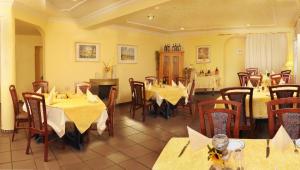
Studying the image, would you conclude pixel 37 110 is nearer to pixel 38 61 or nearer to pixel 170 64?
pixel 38 61

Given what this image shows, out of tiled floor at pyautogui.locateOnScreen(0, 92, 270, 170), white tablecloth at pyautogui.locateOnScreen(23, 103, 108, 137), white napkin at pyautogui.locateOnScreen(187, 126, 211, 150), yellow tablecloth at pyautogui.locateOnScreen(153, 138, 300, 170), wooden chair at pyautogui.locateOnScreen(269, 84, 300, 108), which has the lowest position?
tiled floor at pyautogui.locateOnScreen(0, 92, 270, 170)

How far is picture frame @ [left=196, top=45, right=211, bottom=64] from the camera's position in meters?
10.1

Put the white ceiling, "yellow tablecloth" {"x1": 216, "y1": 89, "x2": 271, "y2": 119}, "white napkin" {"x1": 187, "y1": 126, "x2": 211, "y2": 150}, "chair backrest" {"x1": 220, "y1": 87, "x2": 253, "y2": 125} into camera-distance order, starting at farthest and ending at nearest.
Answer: the white ceiling
"yellow tablecloth" {"x1": 216, "y1": 89, "x2": 271, "y2": 119}
"chair backrest" {"x1": 220, "y1": 87, "x2": 253, "y2": 125}
"white napkin" {"x1": 187, "y1": 126, "x2": 211, "y2": 150}

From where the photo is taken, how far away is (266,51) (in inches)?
377

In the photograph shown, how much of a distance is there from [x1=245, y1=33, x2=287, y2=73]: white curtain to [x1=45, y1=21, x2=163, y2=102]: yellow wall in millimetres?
3973

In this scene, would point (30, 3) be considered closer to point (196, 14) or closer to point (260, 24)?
point (196, 14)

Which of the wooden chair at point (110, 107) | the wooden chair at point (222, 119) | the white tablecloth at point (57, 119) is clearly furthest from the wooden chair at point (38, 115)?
the wooden chair at point (222, 119)

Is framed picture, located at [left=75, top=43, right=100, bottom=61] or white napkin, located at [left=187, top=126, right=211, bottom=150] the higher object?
framed picture, located at [left=75, top=43, right=100, bottom=61]

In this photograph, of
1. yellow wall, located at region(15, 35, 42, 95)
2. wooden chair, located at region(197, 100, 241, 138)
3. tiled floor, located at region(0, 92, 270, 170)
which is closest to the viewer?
wooden chair, located at region(197, 100, 241, 138)

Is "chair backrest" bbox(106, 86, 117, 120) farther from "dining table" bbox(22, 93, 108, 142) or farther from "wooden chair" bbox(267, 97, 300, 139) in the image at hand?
"wooden chair" bbox(267, 97, 300, 139)

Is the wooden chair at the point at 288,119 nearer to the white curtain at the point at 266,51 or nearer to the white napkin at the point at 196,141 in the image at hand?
the white napkin at the point at 196,141

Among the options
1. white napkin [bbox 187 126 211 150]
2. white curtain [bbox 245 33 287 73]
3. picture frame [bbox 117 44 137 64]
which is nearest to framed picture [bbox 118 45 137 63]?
picture frame [bbox 117 44 137 64]

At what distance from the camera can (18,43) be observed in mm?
8773

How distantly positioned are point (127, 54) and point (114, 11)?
2.75 m
